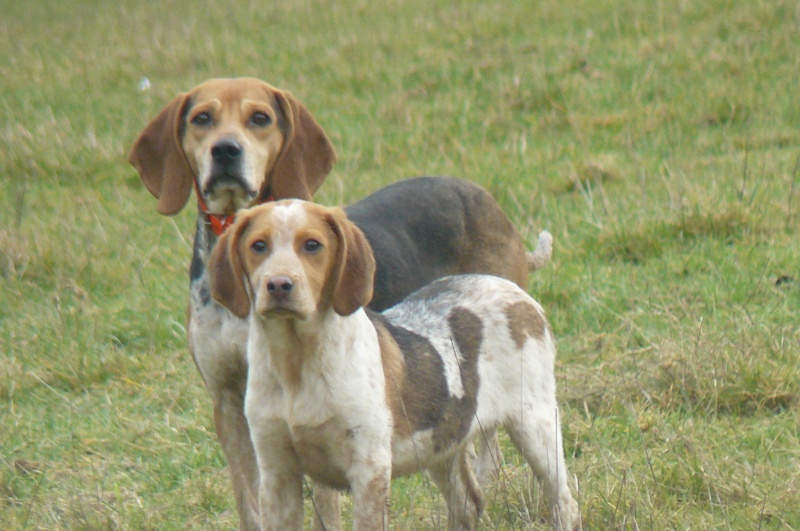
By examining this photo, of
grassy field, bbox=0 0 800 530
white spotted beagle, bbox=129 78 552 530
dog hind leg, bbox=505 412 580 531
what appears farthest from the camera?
grassy field, bbox=0 0 800 530

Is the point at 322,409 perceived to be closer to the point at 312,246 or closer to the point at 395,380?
the point at 395,380

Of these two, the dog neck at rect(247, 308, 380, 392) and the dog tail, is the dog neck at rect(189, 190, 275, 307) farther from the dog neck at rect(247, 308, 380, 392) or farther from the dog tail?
the dog tail

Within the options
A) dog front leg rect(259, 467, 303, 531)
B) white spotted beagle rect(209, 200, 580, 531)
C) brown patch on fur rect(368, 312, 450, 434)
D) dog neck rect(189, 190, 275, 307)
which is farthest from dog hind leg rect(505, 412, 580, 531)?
dog neck rect(189, 190, 275, 307)

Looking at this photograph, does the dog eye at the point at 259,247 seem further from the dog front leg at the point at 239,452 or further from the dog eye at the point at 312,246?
the dog front leg at the point at 239,452

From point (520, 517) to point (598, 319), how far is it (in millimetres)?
2499

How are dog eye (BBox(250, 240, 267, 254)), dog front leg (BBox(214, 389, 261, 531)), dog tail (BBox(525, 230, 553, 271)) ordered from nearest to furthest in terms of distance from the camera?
1. dog eye (BBox(250, 240, 267, 254))
2. dog front leg (BBox(214, 389, 261, 531))
3. dog tail (BBox(525, 230, 553, 271))

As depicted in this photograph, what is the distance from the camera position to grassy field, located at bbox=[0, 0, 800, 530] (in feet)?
17.3

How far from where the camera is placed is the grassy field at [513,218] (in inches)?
208

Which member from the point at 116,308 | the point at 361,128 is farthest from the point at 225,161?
the point at 361,128

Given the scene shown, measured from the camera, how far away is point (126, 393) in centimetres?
670

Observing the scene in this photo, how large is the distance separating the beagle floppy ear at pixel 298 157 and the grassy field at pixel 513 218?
4.34ft

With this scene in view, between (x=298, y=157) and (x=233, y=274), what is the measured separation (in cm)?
114

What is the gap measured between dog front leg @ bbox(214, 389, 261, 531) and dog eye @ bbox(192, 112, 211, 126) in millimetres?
1103

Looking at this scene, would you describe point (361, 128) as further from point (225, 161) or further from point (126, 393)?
point (225, 161)
